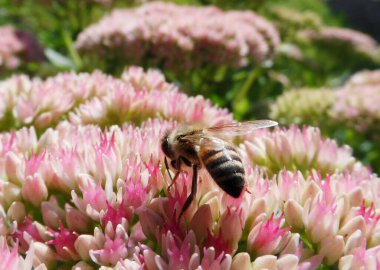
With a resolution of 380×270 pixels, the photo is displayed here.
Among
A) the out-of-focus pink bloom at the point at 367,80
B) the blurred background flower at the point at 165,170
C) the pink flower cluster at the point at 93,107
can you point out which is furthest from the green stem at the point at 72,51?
the out-of-focus pink bloom at the point at 367,80

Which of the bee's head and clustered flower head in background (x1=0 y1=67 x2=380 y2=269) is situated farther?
the bee's head

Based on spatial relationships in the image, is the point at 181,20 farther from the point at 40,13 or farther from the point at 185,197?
the point at 185,197

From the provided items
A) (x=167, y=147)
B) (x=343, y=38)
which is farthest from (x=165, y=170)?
(x=343, y=38)

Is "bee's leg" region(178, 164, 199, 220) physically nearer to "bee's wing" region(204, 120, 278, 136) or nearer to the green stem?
"bee's wing" region(204, 120, 278, 136)

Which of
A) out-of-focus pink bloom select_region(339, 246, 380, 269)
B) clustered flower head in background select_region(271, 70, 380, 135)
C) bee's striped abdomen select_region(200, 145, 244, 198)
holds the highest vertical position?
bee's striped abdomen select_region(200, 145, 244, 198)

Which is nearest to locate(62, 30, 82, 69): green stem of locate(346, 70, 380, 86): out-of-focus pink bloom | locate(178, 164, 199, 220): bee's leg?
locate(346, 70, 380, 86): out-of-focus pink bloom

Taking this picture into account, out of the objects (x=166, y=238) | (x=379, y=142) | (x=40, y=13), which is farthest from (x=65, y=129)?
(x=40, y=13)

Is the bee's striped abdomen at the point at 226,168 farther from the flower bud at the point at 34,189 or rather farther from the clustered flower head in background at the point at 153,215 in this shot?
the flower bud at the point at 34,189
